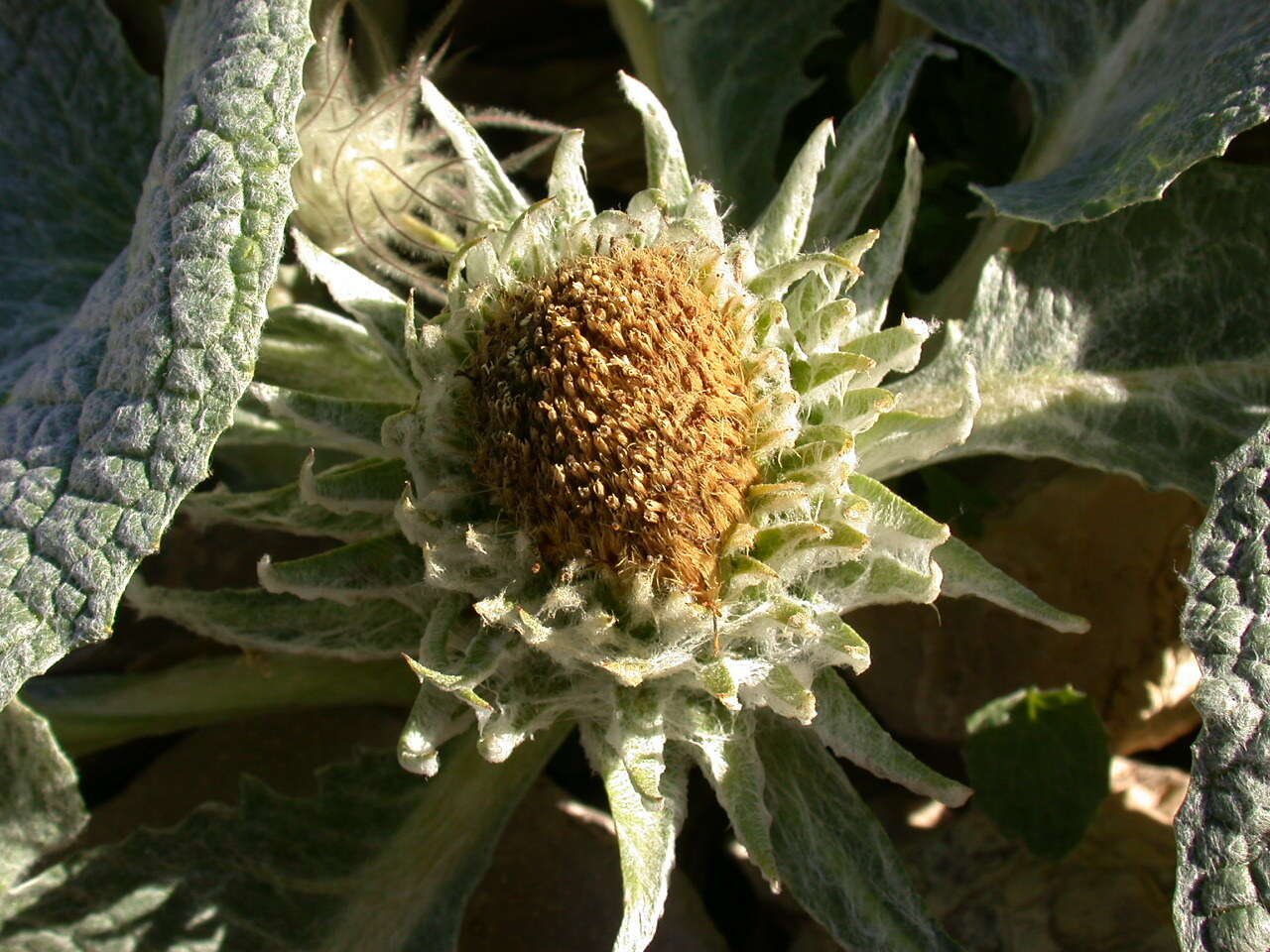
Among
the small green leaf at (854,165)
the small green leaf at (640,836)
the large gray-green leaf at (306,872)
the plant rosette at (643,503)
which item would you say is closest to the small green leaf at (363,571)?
the plant rosette at (643,503)

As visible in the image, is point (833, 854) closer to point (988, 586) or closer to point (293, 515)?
point (988, 586)

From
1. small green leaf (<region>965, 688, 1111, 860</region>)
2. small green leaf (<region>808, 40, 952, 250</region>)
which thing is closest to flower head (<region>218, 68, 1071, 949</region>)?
small green leaf (<region>808, 40, 952, 250</region>)

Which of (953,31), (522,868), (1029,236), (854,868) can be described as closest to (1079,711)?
(854,868)

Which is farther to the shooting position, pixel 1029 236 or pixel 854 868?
pixel 1029 236

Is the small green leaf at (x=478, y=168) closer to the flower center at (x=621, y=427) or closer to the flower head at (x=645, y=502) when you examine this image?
the flower head at (x=645, y=502)

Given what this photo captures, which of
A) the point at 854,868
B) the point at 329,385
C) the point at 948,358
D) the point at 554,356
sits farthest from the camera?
the point at 329,385

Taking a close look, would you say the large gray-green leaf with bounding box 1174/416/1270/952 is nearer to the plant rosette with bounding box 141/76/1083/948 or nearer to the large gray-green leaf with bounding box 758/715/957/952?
the plant rosette with bounding box 141/76/1083/948

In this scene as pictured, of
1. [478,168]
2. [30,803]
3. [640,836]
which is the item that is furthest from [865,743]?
[30,803]

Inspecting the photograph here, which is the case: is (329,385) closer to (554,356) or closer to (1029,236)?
(554,356)
